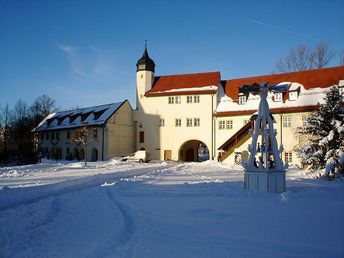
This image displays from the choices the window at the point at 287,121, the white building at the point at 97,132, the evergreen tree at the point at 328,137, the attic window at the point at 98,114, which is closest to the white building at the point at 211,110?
the window at the point at 287,121

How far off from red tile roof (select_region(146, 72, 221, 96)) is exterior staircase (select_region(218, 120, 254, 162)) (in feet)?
26.2

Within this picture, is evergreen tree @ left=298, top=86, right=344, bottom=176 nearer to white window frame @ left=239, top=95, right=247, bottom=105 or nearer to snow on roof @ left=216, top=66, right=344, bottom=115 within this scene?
snow on roof @ left=216, top=66, right=344, bottom=115

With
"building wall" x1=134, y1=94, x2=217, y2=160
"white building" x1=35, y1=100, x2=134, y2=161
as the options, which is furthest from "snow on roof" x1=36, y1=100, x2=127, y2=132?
"building wall" x1=134, y1=94, x2=217, y2=160

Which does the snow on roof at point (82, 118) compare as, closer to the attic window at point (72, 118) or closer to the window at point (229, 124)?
the attic window at point (72, 118)

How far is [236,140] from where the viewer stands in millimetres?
31703

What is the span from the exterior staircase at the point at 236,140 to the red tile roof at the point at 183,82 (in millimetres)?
7971

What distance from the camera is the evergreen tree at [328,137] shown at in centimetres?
1827

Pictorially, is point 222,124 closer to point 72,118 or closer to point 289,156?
point 289,156

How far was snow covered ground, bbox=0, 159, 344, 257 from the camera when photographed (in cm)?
590

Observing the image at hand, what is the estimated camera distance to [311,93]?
3158 centimetres

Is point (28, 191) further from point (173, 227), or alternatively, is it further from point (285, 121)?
point (285, 121)

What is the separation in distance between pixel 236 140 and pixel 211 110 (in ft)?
20.8

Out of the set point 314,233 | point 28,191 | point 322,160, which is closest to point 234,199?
point 314,233

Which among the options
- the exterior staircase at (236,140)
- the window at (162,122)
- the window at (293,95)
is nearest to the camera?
the exterior staircase at (236,140)
